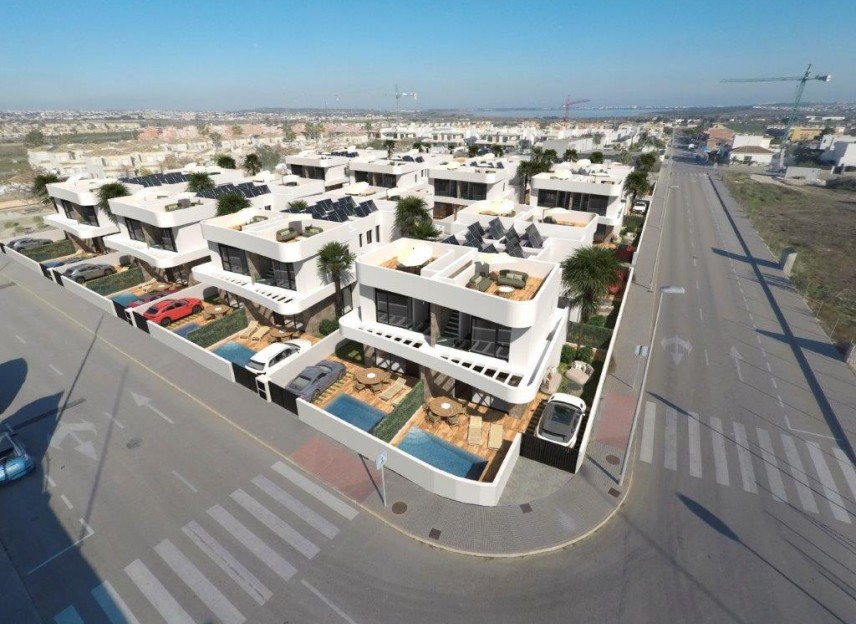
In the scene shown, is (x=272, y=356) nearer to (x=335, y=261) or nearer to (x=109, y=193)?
(x=335, y=261)

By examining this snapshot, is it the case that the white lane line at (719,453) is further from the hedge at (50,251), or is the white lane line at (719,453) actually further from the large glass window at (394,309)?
the hedge at (50,251)

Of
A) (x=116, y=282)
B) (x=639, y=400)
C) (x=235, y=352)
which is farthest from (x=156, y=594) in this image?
(x=116, y=282)

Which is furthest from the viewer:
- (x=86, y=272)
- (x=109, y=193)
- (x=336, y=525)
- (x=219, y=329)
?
(x=109, y=193)

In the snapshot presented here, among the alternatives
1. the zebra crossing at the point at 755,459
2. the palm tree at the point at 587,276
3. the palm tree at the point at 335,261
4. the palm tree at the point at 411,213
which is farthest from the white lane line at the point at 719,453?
the palm tree at the point at 411,213

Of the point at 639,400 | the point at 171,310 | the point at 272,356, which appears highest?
the point at 272,356

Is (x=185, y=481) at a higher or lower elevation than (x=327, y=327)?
lower

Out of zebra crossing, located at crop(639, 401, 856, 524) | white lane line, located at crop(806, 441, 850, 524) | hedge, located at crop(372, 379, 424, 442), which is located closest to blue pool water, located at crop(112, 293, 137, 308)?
hedge, located at crop(372, 379, 424, 442)

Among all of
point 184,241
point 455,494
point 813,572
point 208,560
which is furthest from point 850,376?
point 184,241
